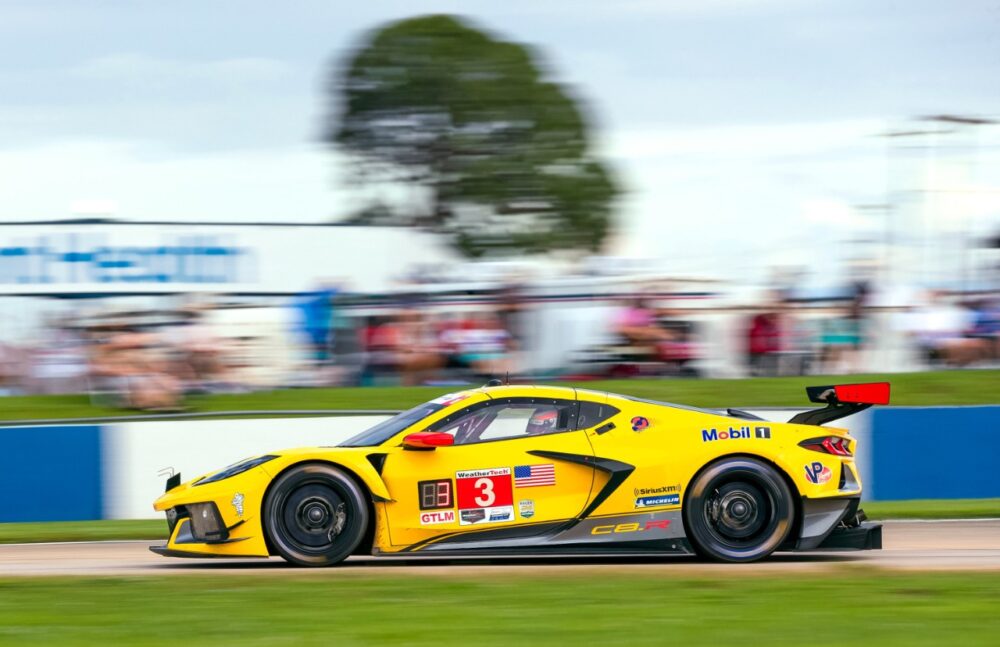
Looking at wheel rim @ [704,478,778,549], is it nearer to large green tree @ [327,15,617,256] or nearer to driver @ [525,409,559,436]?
driver @ [525,409,559,436]

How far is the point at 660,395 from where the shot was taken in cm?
1509

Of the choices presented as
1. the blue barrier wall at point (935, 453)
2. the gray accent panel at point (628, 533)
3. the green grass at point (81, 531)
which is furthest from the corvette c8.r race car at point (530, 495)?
the blue barrier wall at point (935, 453)

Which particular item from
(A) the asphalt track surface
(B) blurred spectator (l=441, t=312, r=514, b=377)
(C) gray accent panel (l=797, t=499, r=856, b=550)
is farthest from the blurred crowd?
(C) gray accent panel (l=797, t=499, r=856, b=550)

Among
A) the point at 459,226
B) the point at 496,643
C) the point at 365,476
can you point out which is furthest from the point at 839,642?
the point at 459,226

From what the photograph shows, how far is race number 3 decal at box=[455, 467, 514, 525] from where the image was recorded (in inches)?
303

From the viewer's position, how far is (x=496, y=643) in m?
5.37

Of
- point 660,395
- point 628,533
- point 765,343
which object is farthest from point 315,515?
point 765,343

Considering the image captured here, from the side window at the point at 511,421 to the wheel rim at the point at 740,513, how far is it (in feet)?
3.28

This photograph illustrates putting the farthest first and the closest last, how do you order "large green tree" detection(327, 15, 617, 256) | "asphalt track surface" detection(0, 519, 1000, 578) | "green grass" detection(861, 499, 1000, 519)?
"large green tree" detection(327, 15, 617, 256) → "green grass" detection(861, 499, 1000, 519) → "asphalt track surface" detection(0, 519, 1000, 578)

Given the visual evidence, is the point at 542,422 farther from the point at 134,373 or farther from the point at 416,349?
the point at 134,373

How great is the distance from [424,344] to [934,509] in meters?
6.09

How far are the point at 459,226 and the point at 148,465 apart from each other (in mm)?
23663

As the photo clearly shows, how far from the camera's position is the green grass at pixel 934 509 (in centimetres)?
1149

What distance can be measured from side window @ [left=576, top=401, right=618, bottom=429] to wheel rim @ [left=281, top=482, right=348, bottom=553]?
1.56m
